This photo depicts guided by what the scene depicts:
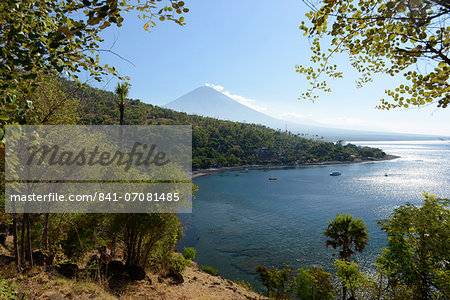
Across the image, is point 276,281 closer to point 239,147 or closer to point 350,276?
point 350,276

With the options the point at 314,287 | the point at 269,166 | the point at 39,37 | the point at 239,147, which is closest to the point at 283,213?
the point at 314,287

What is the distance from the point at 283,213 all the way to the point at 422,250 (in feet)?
108

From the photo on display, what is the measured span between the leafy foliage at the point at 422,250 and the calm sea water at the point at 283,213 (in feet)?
46.4

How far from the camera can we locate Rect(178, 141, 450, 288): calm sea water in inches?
963

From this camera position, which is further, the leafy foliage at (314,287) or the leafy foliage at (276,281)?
the leafy foliage at (276,281)

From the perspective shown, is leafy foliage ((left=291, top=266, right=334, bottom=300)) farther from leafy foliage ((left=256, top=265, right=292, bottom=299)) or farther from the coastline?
the coastline

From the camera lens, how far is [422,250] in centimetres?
784

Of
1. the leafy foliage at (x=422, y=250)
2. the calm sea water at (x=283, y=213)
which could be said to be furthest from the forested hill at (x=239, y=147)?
the leafy foliage at (x=422, y=250)

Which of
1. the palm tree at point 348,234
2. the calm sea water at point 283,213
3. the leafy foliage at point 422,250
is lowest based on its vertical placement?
the calm sea water at point 283,213

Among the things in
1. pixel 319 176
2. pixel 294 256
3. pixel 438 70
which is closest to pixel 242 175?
pixel 319 176

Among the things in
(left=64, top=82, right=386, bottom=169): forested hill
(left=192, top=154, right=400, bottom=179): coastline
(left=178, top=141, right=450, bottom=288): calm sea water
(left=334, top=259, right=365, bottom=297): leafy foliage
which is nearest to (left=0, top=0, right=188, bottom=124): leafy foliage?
(left=334, top=259, right=365, bottom=297): leafy foliage

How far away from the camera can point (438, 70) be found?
7.61ft

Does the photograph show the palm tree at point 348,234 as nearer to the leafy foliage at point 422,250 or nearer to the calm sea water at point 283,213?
the leafy foliage at point 422,250

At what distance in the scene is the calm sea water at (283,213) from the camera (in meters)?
24.5
